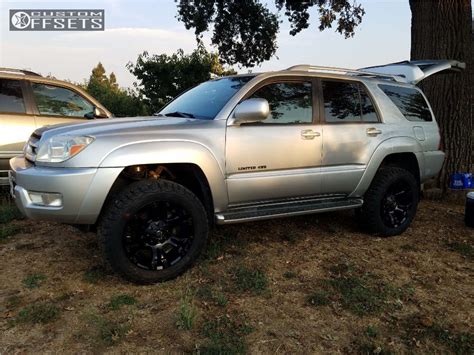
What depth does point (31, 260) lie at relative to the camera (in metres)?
3.88

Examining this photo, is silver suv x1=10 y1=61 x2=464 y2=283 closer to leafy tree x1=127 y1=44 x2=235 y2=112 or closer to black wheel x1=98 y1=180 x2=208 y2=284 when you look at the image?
black wheel x1=98 y1=180 x2=208 y2=284

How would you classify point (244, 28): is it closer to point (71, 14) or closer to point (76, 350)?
point (71, 14)

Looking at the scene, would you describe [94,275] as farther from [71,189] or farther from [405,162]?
[405,162]

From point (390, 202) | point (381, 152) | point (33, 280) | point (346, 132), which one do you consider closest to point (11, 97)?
point (33, 280)

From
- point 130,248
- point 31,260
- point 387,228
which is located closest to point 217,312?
point 130,248

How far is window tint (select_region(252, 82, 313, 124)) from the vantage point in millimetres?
3953

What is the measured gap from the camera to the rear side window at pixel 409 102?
4773 mm

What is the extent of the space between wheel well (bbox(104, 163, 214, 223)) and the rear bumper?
2653 mm

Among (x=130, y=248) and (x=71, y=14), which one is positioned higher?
(x=71, y=14)

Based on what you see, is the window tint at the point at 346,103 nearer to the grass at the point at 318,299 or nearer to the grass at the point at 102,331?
the grass at the point at 318,299

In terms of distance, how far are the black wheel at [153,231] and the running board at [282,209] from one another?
11.3 inches

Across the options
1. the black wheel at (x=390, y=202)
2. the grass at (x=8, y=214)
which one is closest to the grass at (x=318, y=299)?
the black wheel at (x=390, y=202)

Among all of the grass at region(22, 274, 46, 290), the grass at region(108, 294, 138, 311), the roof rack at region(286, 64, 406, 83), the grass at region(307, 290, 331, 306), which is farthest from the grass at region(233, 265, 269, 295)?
the roof rack at region(286, 64, 406, 83)

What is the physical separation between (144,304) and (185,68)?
52.6ft
